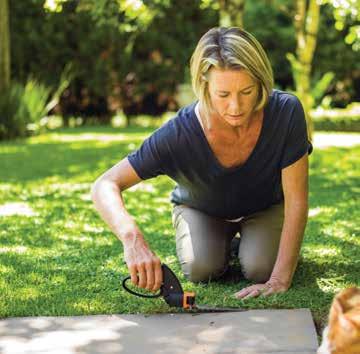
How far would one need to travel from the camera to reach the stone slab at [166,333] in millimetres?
2770

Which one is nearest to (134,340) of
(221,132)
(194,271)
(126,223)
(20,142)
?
(126,223)

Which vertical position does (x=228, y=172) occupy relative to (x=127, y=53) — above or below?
below

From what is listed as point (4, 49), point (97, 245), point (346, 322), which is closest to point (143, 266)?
point (346, 322)

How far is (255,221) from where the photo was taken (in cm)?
381

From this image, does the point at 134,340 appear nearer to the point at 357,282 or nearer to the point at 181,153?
the point at 181,153

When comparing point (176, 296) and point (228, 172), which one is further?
point (228, 172)

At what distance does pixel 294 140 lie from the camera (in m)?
3.47

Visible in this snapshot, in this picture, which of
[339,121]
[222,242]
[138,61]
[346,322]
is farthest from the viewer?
[138,61]

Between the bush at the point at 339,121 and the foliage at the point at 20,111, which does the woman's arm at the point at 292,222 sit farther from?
the bush at the point at 339,121

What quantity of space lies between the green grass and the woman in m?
0.16

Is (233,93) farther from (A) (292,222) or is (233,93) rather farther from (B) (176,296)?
(B) (176,296)

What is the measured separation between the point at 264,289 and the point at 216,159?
0.60 metres

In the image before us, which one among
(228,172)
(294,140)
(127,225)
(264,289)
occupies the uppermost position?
(294,140)

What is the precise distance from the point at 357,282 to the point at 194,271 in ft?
2.38
